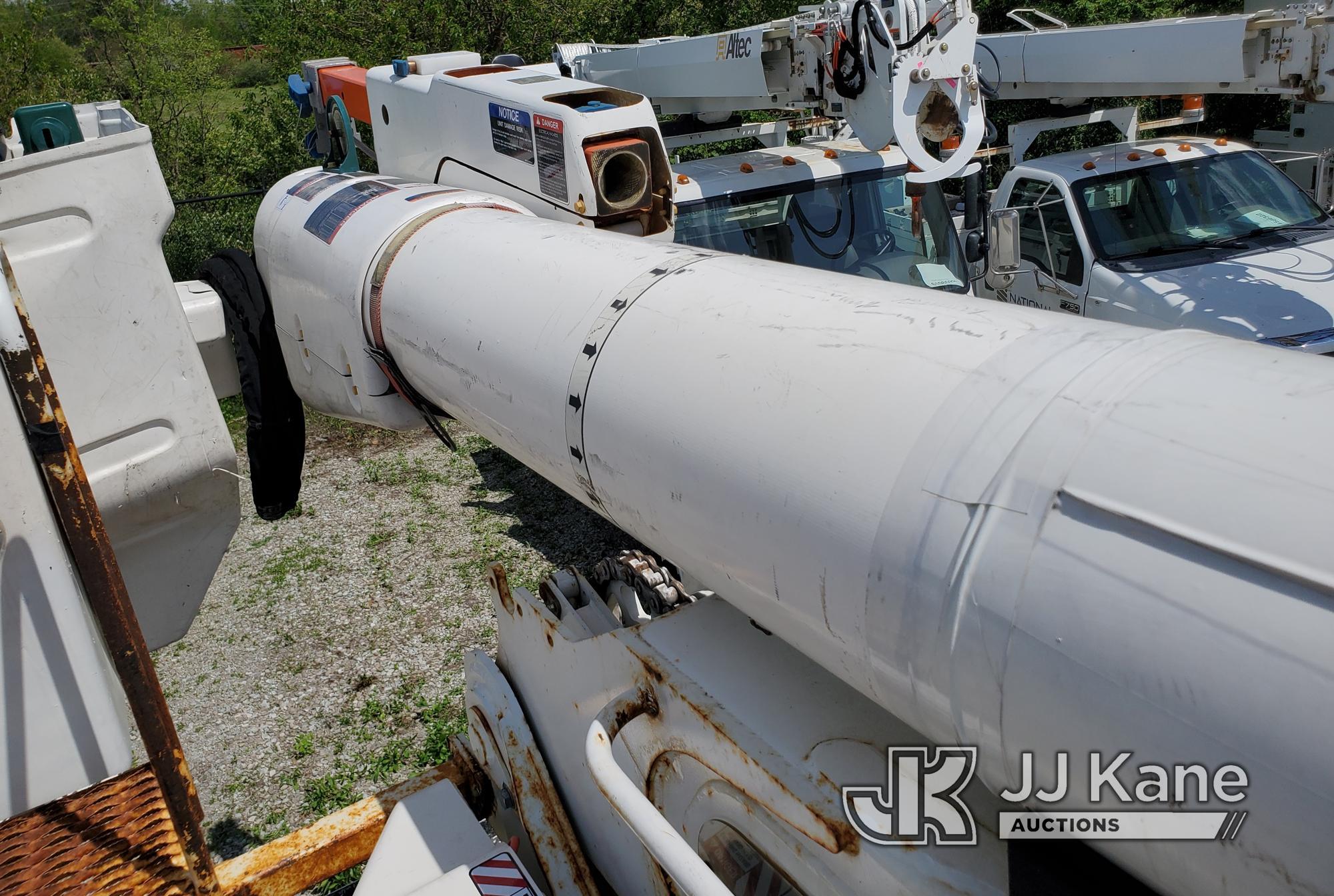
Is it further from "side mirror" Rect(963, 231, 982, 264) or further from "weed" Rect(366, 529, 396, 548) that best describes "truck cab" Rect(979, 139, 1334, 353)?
"weed" Rect(366, 529, 396, 548)

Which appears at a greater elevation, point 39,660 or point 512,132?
point 512,132

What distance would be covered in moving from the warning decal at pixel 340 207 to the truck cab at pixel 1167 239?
390 cm

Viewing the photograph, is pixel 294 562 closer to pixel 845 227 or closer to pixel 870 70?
pixel 845 227

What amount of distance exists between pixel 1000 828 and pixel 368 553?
243 inches

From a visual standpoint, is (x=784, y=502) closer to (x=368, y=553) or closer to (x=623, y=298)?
(x=623, y=298)

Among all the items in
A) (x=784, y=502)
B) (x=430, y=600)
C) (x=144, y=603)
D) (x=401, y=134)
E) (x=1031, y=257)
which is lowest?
(x=430, y=600)

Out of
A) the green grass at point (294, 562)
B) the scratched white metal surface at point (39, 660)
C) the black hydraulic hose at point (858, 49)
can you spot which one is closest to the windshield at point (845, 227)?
the black hydraulic hose at point (858, 49)

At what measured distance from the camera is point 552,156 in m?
3.32

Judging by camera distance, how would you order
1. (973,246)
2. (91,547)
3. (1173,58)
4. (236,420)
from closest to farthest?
(91,547), (1173,58), (973,246), (236,420)

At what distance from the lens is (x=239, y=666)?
5.89m

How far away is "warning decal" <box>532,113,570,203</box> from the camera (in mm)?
3268

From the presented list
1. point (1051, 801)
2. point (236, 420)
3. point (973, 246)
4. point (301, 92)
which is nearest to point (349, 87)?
point (301, 92)

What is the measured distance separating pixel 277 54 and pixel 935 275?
13.2m

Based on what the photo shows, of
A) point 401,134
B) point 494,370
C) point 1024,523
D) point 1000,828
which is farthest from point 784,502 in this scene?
point 401,134
